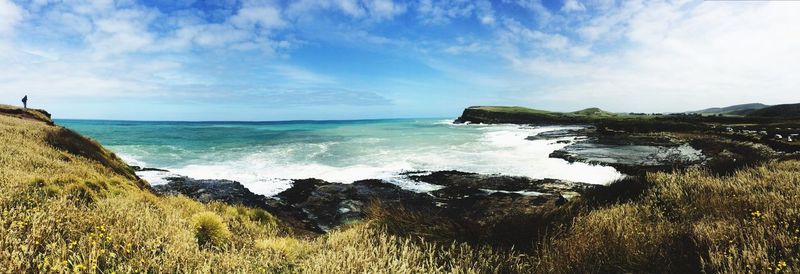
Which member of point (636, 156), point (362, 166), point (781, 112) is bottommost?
point (362, 166)

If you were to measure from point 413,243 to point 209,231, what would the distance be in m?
3.61

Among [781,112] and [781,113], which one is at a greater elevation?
[781,112]

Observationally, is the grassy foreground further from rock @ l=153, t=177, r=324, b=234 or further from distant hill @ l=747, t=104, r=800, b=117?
distant hill @ l=747, t=104, r=800, b=117

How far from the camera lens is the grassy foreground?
4.36 meters

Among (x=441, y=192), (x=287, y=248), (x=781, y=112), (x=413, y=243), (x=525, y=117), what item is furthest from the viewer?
(x=525, y=117)

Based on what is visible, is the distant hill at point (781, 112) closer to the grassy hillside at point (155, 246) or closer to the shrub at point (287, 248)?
the grassy hillside at point (155, 246)

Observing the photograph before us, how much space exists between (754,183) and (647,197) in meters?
2.13

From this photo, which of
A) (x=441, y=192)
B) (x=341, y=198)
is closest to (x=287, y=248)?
(x=341, y=198)

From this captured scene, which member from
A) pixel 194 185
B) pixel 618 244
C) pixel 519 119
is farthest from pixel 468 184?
pixel 519 119

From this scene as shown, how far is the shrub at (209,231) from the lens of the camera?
6617 millimetres

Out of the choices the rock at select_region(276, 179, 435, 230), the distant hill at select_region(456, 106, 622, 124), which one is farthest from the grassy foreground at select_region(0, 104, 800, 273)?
the distant hill at select_region(456, 106, 622, 124)

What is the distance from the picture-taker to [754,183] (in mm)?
8602

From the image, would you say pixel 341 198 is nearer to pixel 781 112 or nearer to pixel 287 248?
pixel 287 248

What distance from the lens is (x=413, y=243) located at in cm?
614
